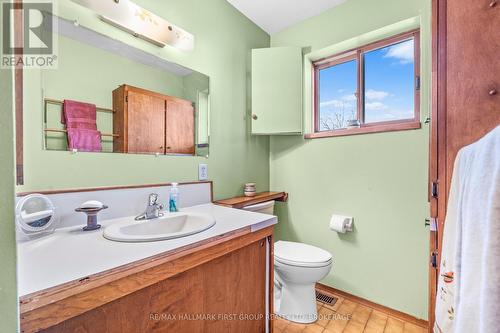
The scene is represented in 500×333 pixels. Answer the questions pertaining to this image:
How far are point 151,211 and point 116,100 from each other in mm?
585

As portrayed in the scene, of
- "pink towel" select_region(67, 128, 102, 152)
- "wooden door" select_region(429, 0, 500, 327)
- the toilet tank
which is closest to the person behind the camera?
"wooden door" select_region(429, 0, 500, 327)

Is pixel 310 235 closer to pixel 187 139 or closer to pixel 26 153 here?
pixel 187 139

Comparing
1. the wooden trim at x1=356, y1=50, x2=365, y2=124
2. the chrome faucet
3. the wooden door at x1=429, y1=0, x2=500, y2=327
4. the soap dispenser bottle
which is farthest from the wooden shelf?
the wooden door at x1=429, y1=0, x2=500, y2=327

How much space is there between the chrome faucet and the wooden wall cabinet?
0.90ft

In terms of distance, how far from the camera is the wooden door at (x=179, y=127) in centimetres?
134

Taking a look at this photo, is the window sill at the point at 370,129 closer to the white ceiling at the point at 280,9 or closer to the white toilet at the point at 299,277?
the white toilet at the point at 299,277

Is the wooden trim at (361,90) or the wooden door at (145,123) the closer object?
the wooden door at (145,123)

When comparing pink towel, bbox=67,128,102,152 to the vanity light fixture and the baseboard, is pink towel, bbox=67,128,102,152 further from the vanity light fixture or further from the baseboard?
the baseboard

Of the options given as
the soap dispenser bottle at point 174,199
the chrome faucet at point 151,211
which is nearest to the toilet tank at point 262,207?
the soap dispenser bottle at point 174,199

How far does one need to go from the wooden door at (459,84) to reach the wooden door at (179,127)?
1.24 m

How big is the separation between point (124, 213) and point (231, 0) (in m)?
1.70

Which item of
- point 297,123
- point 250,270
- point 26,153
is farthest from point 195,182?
point 297,123

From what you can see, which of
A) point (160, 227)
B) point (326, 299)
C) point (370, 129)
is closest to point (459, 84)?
point (370, 129)

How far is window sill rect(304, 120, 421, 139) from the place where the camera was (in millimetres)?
1421
